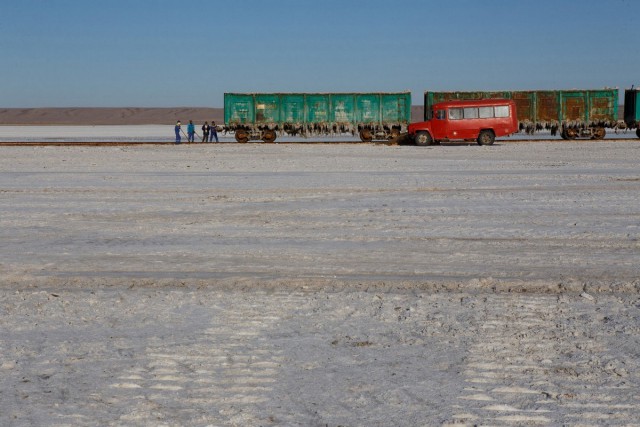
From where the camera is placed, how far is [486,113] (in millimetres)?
34438

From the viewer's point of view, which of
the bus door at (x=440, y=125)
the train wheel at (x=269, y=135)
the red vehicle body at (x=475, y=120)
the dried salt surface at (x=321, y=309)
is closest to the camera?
the dried salt surface at (x=321, y=309)

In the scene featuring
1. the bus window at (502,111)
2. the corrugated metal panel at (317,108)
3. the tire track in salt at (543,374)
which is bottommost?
the tire track in salt at (543,374)

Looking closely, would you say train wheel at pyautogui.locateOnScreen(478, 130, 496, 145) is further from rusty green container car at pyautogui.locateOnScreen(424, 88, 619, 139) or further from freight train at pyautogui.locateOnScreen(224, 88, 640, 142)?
freight train at pyautogui.locateOnScreen(224, 88, 640, 142)

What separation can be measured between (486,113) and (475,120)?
579 mm

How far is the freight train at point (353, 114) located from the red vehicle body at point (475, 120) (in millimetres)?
2509

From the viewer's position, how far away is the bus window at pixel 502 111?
113ft

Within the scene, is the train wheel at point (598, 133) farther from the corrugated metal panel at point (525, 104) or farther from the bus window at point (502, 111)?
the bus window at point (502, 111)

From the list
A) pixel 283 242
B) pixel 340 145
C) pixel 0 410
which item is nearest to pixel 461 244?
pixel 283 242

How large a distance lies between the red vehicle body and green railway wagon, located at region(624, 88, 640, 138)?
23.1 feet

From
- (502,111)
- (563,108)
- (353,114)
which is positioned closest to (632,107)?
(563,108)

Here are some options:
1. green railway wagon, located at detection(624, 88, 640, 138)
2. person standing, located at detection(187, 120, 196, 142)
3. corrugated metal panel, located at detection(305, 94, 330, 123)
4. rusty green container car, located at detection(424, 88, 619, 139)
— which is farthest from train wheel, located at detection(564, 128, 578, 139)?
person standing, located at detection(187, 120, 196, 142)

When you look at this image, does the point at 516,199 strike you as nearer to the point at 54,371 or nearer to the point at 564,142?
the point at 54,371

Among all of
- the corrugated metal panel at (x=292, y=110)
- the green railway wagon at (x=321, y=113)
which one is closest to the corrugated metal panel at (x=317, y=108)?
the green railway wagon at (x=321, y=113)

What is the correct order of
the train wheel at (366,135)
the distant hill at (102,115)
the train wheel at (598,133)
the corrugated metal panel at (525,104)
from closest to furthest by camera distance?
the corrugated metal panel at (525,104) < the train wheel at (598,133) < the train wheel at (366,135) < the distant hill at (102,115)
